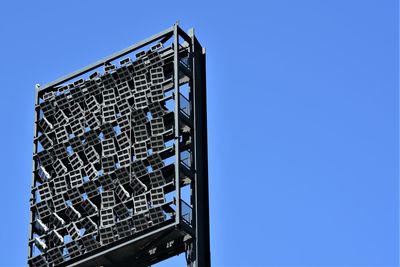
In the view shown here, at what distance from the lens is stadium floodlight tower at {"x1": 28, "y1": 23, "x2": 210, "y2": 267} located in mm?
73188

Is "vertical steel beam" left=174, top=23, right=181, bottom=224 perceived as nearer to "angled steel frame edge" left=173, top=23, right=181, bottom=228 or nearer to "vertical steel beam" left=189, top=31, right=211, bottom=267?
"angled steel frame edge" left=173, top=23, right=181, bottom=228

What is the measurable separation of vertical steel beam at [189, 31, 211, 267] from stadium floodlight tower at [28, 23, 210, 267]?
0.15 feet

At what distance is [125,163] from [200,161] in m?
3.60

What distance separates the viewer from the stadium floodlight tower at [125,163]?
73188 millimetres

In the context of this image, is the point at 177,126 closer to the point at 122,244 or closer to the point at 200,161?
the point at 200,161

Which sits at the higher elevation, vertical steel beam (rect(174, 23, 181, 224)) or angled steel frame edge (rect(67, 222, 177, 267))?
vertical steel beam (rect(174, 23, 181, 224))

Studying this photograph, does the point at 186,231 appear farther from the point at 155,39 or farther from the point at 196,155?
the point at 155,39

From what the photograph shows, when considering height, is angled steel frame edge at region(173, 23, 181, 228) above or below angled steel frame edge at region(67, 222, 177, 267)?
above

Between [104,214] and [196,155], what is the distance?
199 inches

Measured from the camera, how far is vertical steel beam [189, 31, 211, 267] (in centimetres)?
7238

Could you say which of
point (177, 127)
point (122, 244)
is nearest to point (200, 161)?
point (177, 127)

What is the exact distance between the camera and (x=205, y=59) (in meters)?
78.0

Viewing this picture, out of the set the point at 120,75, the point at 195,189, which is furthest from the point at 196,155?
the point at 120,75

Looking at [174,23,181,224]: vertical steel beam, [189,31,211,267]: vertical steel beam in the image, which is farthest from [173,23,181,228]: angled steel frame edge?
[189,31,211,267]: vertical steel beam
